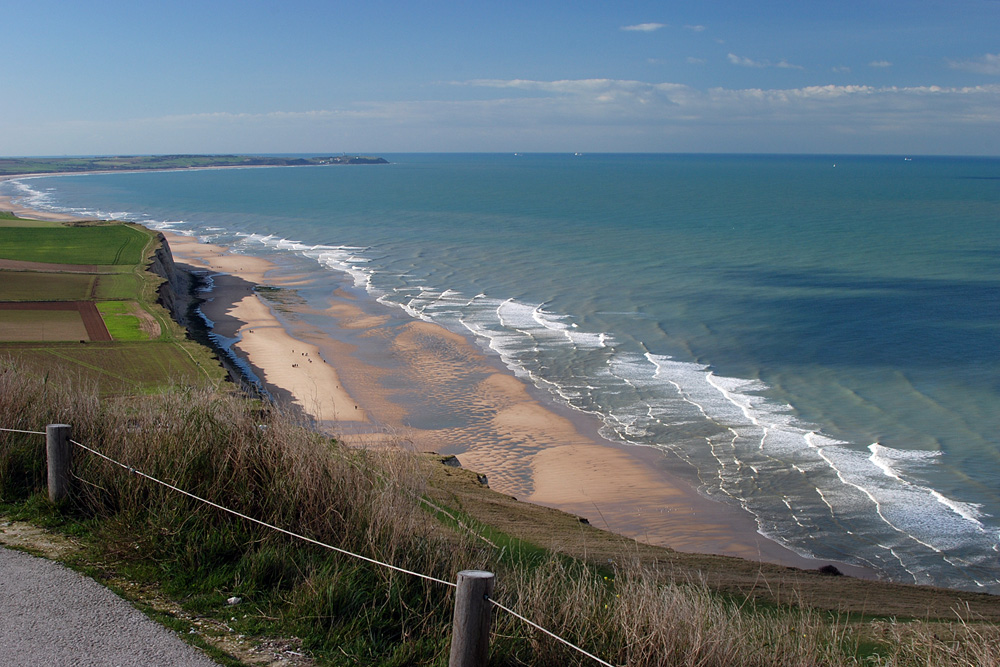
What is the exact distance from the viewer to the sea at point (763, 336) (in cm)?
1889

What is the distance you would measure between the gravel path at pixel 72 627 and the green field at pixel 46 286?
105 feet

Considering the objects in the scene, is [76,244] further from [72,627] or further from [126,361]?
[72,627]

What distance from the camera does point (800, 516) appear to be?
18.2 m

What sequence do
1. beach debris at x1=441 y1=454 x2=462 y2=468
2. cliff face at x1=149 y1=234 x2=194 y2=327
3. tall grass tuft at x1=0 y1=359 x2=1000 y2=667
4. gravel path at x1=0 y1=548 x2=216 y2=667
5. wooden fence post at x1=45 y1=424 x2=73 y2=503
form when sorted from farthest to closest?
cliff face at x1=149 y1=234 x2=194 y2=327 → beach debris at x1=441 y1=454 x2=462 y2=468 → wooden fence post at x1=45 y1=424 x2=73 y2=503 → tall grass tuft at x1=0 y1=359 x2=1000 y2=667 → gravel path at x1=0 y1=548 x2=216 y2=667

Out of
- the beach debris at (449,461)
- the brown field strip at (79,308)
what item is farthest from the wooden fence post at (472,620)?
the brown field strip at (79,308)

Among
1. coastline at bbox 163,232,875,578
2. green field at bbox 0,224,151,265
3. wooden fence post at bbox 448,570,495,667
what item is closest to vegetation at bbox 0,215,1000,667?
wooden fence post at bbox 448,570,495,667

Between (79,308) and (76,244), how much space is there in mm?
19284

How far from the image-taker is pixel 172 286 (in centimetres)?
4472

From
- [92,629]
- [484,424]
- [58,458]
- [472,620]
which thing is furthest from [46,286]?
[472,620]

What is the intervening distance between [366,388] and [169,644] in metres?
21.5

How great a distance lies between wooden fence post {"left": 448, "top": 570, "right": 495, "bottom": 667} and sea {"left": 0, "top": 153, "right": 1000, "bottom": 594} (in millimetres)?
12814

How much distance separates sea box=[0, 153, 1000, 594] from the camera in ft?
62.0

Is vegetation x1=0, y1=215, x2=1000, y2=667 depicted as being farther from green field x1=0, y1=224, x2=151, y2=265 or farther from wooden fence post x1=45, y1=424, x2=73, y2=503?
green field x1=0, y1=224, x2=151, y2=265

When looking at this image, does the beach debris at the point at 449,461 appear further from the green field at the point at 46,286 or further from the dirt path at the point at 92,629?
the green field at the point at 46,286
